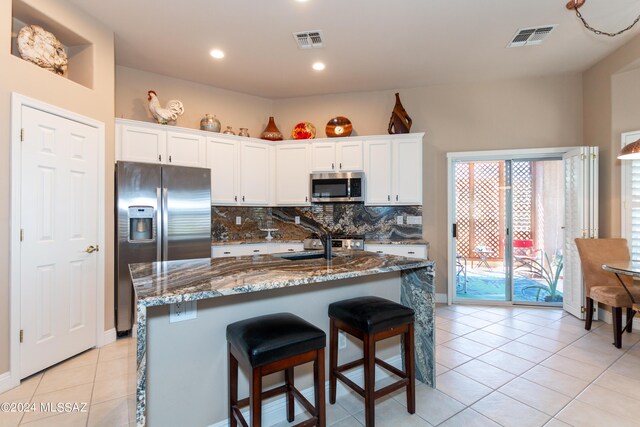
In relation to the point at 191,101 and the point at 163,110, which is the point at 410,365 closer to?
the point at 163,110

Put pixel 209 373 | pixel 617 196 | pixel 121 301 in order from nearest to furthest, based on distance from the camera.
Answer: pixel 209 373 → pixel 121 301 → pixel 617 196

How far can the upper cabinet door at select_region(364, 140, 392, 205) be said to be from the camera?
4.37 m

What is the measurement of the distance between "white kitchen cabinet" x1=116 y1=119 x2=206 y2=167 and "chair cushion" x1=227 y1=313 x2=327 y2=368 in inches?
109

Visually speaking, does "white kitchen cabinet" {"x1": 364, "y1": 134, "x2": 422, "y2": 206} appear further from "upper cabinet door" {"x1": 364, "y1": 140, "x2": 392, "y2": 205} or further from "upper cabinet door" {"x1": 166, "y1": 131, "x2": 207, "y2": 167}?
"upper cabinet door" {"x1": 166, "y1": 131, "x2": 207, "y2": 167}

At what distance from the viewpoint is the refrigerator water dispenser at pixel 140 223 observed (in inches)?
128

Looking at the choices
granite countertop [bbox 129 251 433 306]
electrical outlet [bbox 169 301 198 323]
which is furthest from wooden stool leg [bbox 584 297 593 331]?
electrical outlet [bbox 169 301 198 323]

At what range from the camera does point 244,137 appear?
14.7 ft

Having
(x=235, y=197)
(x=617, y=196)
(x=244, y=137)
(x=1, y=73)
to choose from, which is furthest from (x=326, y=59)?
(x=617, y=196)

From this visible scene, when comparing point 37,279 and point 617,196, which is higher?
point 617,196

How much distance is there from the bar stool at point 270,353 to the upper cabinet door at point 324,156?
9.89ft

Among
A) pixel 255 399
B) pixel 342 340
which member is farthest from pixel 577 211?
pixel 255 399

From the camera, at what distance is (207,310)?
171 centimetres

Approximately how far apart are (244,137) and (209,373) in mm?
3412

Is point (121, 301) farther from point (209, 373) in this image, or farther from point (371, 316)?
point (371, 316)
